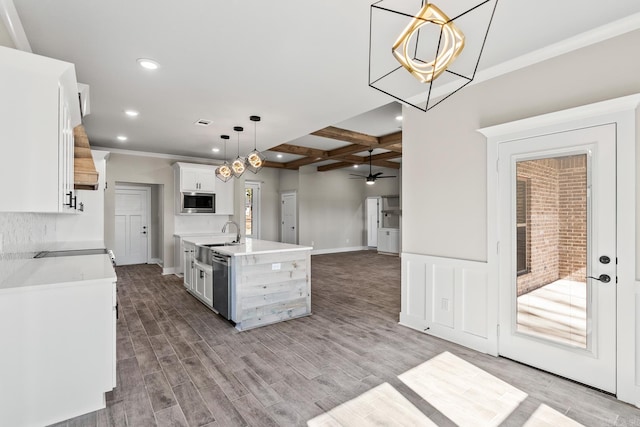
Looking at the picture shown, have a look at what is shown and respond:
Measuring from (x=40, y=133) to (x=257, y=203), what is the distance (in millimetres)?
8125

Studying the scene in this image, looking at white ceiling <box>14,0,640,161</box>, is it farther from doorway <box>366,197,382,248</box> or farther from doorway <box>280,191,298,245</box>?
doorway <box>366,197,382,248</box>

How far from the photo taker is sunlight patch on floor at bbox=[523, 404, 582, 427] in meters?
1.95

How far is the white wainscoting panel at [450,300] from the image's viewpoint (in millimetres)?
2980

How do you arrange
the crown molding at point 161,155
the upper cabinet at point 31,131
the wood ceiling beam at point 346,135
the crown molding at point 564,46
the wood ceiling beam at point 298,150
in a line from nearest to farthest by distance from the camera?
the upper cabinet at point 31,131 → the crown molding at point 564,46 → the wood ceiling beam at point 346,135 → the crown molding at point 161,155 → the wood ceiling beam at point 298,150

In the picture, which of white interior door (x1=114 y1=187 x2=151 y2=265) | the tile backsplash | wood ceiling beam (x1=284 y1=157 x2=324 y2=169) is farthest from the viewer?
wood ceiling beam (x1=284 y1=157 x2=324 y2=169)

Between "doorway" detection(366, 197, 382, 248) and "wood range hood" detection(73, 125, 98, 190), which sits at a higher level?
"wood range hood" detection(73, 125, 98, 190)

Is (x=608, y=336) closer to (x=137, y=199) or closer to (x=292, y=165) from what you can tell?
→ (x=292, y=165)

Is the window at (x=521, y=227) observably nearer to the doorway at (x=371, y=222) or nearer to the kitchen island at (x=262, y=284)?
the kitchen island at (x=262, y=284)

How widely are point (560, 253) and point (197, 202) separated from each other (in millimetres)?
6266

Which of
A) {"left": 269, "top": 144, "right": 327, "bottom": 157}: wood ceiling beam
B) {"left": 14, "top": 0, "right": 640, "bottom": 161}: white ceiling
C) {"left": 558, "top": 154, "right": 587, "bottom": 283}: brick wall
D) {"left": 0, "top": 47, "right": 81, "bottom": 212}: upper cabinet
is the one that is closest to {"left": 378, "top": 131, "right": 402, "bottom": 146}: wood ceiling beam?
{"left": 269, "top": 144, "right": 327, "bottom": 157}: wood ceiling beam

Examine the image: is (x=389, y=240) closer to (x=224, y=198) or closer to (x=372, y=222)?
(x=372, y=222)

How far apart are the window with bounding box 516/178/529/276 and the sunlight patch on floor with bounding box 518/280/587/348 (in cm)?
24

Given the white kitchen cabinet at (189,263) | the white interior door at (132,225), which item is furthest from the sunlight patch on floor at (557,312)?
the white interior door at (132,225)

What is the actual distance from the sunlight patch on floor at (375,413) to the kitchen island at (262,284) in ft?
5.74
